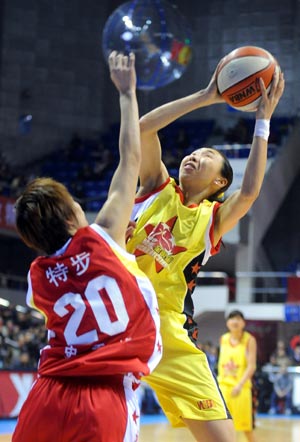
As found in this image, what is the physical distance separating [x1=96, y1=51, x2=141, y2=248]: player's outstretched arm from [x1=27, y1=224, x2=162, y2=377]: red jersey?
54 mm

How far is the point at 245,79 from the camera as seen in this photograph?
371cm

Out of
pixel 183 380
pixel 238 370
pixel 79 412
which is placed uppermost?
pixel 79 412

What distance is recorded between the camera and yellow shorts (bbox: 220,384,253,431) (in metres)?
8.59

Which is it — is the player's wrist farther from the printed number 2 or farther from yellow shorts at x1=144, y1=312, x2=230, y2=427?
the printed number 2

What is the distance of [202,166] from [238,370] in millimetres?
5664

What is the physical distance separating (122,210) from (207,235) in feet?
4.29

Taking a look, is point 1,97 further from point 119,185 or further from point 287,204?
point 119,185

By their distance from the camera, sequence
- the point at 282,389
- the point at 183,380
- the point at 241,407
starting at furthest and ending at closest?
the point at 282,389 < the point at 241,407 < the point at 183,380

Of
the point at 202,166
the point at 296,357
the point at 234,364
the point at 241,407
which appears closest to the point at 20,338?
the point at 234,364

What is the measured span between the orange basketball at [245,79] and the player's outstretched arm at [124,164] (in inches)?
42.7

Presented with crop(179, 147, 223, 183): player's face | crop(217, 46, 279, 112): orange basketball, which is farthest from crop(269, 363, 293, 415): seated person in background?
crop(217, 46, 279, 112): orange basketball

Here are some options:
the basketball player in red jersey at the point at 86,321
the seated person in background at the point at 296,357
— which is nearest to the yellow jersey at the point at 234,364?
the basketball player in red jersey at the point at 86,321

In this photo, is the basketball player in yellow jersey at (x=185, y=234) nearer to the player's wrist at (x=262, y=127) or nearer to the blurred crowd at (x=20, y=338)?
the player's wrist at (x=262, y=127)

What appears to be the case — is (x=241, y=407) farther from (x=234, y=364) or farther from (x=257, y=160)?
(x=257, y=160)
